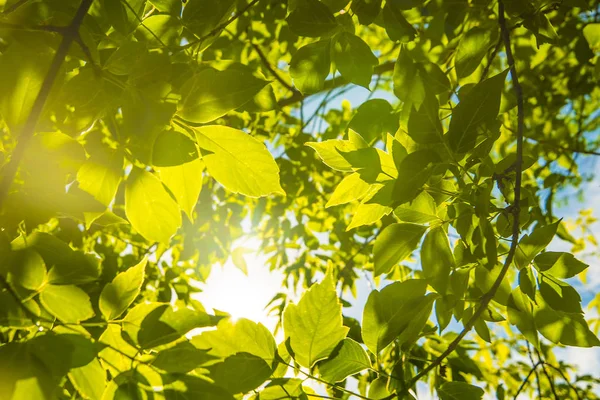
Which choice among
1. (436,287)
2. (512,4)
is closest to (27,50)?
(436,287)

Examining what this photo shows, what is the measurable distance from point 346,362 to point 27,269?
0.66 metres

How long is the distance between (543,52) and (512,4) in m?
2.02

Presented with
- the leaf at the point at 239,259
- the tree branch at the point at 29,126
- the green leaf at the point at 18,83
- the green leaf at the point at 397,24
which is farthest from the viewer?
the leaf at the point at 239,259

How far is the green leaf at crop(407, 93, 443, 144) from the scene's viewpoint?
753 mm

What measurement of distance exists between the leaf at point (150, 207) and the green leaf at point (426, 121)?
531 mm

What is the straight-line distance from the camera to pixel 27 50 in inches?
30.3

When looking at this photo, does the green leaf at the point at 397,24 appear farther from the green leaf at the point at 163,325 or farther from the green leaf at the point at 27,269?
the green leaf at the point at 27,269

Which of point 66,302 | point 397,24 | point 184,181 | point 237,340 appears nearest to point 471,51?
point 397,24

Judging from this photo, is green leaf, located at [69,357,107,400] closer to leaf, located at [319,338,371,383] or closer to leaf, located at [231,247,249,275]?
leaf, located at [319,338,371,383]

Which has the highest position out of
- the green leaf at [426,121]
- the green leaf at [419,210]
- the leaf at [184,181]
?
the green leaf at [426,121]

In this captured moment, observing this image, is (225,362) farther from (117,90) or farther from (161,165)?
(117,90)

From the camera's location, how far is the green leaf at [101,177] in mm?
862

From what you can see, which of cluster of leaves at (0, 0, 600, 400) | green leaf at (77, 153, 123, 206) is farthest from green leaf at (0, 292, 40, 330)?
green leaf at (77, 153, 123, 206)

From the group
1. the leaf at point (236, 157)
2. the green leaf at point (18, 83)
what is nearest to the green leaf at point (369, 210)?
the leaf at point (236, 157)
